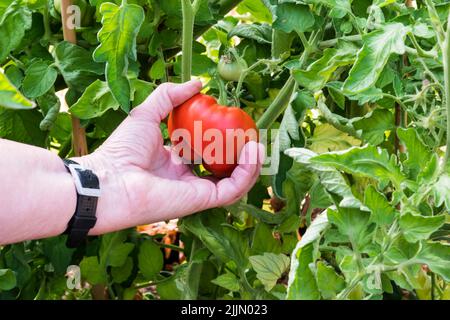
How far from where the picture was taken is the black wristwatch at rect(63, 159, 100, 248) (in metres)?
0.88

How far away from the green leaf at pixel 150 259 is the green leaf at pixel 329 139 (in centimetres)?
32

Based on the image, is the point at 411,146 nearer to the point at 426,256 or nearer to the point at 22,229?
the point at 426,256

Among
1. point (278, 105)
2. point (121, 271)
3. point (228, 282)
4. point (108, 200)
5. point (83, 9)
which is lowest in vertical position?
point (121, 271)

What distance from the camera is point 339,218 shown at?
684 millimetres

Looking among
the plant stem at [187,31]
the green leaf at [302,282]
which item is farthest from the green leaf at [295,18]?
the green leaf at [302,282]

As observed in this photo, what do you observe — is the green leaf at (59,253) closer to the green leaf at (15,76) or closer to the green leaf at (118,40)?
the green leaf at (15,76)

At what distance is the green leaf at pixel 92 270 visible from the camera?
3.67 ft

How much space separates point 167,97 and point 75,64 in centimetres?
16

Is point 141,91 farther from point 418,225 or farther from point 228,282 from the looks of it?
point 418,225

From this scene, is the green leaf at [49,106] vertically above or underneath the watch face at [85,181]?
above

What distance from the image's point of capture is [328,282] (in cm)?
67

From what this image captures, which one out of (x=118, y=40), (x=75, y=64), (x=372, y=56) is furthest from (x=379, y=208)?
(x=75, y=64)

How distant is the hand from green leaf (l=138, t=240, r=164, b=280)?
0.19m

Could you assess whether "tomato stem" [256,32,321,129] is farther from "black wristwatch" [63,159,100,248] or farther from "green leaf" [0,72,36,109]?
"green leaf" [0,72,36,109]
